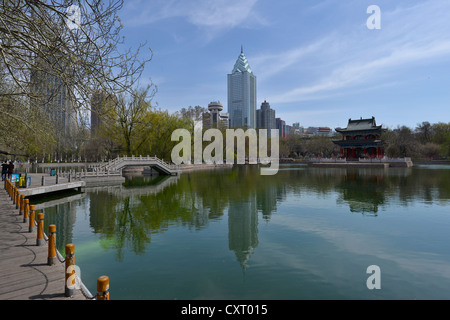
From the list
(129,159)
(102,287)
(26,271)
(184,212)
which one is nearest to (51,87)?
(26,271)

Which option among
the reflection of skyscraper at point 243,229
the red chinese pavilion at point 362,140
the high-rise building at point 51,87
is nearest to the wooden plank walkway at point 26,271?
the high-rise building at point 51,87

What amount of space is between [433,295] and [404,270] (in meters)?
1.36

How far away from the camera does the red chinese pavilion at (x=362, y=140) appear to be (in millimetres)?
63375

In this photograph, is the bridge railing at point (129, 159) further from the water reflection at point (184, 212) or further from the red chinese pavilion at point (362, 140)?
the red chinese pavilion at point (362, 140)

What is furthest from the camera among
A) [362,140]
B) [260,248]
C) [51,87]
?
[362,140]

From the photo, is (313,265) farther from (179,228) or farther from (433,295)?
(179,228)

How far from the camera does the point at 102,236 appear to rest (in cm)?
1112

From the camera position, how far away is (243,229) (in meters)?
12.1

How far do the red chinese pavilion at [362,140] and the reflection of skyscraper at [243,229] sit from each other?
55.4 m

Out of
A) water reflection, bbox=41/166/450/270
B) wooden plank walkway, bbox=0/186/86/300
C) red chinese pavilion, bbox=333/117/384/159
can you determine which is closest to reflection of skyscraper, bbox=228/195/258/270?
water reflection, bbox=41/166/450/270

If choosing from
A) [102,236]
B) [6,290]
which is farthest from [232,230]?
[6,290]

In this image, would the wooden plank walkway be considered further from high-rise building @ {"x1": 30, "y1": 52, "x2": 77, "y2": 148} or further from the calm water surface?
high-rise building @ {"x1": 30, "y1": 52, "x2": 77, "y2": 148}

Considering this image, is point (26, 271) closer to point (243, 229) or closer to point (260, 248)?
point (260, 248)

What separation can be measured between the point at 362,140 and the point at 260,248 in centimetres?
6296
